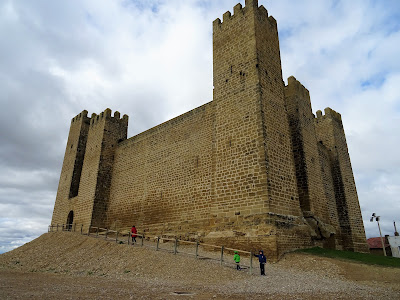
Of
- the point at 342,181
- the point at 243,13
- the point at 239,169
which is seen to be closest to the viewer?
the point at 239,169

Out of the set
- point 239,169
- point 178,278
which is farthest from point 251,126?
point 178,278

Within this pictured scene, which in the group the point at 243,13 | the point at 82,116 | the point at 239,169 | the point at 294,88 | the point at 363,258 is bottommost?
the point at 363,258

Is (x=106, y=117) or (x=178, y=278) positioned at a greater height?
(x=106, y=117)

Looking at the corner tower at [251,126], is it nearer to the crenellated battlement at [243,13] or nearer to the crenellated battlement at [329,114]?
the crenellated battlement at [243,13]

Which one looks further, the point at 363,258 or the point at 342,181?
the point at 342,181

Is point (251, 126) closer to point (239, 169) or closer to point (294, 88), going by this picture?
point (239, 169)

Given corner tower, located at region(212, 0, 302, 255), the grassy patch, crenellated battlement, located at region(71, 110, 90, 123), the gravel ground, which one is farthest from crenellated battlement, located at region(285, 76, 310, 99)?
crenellated battlement, located at region(71, 110, 90, 123)

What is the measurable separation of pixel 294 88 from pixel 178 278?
38.0 ft

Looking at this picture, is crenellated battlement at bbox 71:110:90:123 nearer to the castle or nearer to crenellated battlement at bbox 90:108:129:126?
crenellated battlement at bbox 90:108:129:126

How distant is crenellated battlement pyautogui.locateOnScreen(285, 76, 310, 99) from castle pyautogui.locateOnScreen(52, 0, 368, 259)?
0.21 ft

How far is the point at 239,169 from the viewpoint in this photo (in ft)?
37.1

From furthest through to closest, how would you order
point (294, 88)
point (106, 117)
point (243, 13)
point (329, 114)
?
1. point (106, 117)
2. point (329, 114)
3. point (294, 88)
4. point (243, 13)

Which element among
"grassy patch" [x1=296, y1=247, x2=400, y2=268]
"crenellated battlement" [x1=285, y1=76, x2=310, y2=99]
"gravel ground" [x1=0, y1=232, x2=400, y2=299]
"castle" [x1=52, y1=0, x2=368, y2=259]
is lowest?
"gravel ground" [x1=0, y1=232, x2=400, y2=299]

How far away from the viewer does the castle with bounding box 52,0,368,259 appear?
35.3ft
